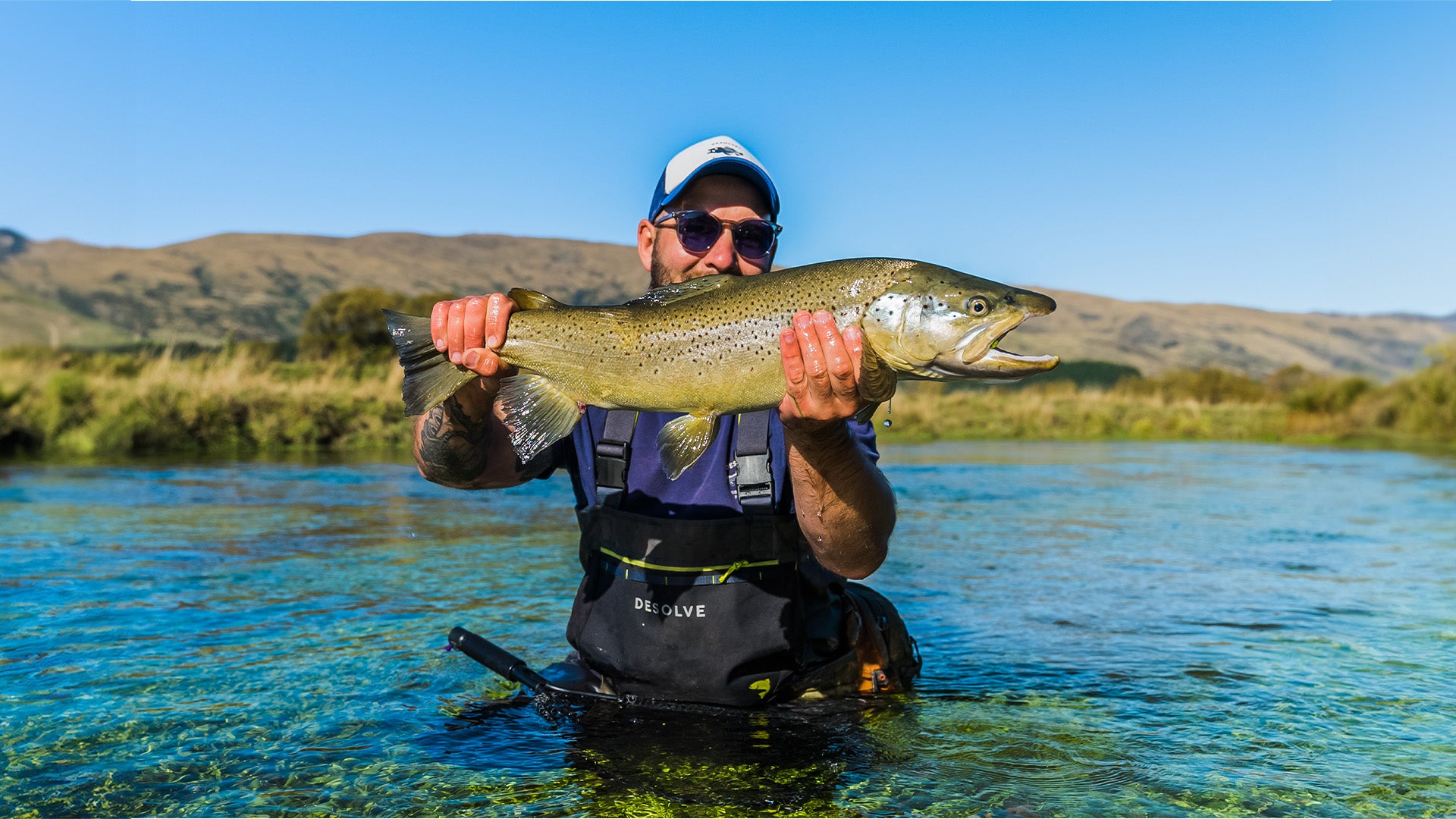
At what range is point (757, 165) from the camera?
4934 millimetres

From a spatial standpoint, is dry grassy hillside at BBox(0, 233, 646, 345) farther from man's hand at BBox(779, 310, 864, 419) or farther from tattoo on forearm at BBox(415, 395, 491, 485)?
man's hand at BBox(779, 310, 864, 419)

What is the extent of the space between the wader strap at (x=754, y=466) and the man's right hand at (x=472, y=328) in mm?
1096

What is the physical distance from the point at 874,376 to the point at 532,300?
1317 mm

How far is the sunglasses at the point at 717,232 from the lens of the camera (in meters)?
4.82

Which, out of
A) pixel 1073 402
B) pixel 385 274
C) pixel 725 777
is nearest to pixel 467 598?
pixel 725 777

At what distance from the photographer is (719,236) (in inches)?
192

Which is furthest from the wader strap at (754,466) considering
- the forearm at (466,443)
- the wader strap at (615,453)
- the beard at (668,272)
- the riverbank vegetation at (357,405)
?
the riverbank vegetation at (357,405)

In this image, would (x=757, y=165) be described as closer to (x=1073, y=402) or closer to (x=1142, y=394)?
(x=1073, y=402)

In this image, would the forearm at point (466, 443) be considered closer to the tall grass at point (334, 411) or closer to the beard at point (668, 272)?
the beard at point (668, 272)

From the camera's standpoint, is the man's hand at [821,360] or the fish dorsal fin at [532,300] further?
the fish dorsal fin at [532,300]

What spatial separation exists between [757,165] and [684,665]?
2.26 meters

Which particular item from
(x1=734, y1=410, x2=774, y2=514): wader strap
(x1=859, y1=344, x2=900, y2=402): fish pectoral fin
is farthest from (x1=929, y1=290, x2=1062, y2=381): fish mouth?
(x1=734, y1=410, x2=774, y2=514): wader strap

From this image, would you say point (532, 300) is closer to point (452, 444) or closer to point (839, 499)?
point (452, 444)

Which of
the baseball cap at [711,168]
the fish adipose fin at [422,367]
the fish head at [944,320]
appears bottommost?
the fish adipose fin at [422,367]
